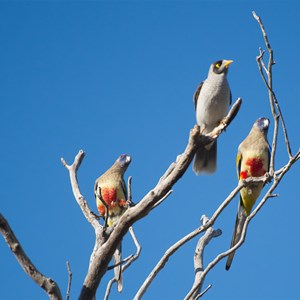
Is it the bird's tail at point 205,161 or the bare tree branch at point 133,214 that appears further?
the bird's tail at point 205,161

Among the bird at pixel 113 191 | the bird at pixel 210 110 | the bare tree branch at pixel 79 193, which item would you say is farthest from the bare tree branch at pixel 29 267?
the bird at pixel 210 110

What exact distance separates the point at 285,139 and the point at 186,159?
73 centimetres

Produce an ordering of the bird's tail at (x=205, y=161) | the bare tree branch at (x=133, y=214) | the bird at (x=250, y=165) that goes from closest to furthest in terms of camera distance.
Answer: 1. the bare tree branch at (x=133, y=214)
2. the bird at (x=250, y=165)
3. the bird's tail at (x=205, y=161)

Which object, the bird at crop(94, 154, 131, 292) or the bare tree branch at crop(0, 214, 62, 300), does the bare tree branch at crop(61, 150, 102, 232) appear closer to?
the bare tree branch at crop(0, 214, 62, 300)

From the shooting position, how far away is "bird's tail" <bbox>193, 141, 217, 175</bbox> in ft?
24.1

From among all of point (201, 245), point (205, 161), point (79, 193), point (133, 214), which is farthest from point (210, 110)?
point (133, 214)

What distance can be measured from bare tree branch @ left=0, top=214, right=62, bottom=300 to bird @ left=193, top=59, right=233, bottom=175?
11.3ft

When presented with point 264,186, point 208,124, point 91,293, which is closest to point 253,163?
point 264,186

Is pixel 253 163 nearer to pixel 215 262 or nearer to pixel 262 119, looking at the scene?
pixel 262 119

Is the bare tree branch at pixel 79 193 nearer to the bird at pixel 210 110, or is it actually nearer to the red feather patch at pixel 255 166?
the bird at pixel 210 110

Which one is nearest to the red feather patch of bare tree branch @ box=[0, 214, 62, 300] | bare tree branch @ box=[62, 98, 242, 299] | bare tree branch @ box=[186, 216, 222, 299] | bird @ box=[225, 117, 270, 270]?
bird @ box=[225, 117, 270, 270]

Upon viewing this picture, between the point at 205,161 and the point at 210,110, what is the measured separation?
624mm

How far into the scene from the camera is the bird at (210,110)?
736 centimetres

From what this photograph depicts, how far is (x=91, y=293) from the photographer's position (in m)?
4.42
